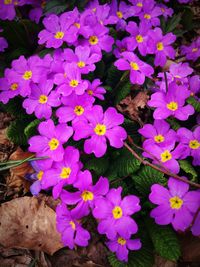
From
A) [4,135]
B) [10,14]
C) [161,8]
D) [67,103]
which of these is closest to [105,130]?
[67,103]

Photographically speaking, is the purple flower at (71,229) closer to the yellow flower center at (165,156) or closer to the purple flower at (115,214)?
the purple flower at (115,214)

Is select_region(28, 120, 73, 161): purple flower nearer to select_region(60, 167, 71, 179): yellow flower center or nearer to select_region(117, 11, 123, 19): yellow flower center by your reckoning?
select_region(60, 167, 71, 179): yellow flower center

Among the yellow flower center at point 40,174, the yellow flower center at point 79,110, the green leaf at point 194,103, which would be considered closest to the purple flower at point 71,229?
the yellow flower center at point 40,174

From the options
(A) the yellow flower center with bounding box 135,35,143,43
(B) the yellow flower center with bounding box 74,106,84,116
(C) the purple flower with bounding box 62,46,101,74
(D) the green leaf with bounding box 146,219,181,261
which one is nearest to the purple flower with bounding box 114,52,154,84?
(C) the purple flower with bounding box 62,46,101,74

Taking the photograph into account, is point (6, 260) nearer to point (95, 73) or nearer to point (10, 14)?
point (95, 73)

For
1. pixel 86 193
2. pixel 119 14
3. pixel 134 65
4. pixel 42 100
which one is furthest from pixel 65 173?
pixel 119 14

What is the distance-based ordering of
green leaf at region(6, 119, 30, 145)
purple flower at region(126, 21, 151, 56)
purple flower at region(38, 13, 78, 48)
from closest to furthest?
green leaf at region(6, 119, 30, 145) < purple flower at region(38, 13, 78, 48) < purple flower at region(126, 21, 151, 56)
